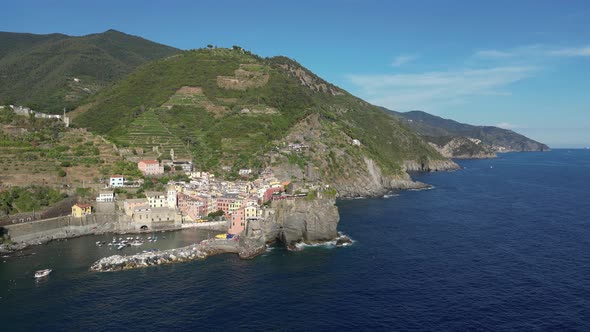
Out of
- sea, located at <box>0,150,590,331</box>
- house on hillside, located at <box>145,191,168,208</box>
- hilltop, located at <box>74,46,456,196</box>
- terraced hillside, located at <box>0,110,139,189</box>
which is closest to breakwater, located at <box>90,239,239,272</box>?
sea, located at <box>0,150,590,331</box>

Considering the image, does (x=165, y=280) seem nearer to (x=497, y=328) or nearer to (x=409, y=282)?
(x=409, y=282)

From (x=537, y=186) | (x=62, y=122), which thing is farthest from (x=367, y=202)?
(x=62, y=122)

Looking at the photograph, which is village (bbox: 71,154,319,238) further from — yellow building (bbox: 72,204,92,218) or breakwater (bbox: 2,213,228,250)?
breakwater (bbox: 2,213,228,250)

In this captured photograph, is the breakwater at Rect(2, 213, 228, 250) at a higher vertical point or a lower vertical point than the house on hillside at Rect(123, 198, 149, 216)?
lower


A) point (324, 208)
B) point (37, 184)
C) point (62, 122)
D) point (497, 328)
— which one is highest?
point (62, 122)

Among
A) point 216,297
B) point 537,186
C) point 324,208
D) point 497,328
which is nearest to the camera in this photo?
point 497,328

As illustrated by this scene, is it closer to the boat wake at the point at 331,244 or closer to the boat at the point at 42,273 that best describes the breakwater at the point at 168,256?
the boat at the point at 42,273

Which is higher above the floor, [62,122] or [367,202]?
[62,122]
